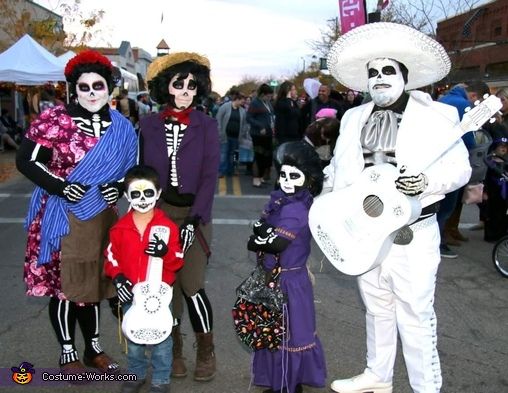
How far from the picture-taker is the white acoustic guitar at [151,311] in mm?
2744

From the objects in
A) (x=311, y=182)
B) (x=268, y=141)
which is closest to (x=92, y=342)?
(x=311, y=182)

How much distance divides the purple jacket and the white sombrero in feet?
2.73

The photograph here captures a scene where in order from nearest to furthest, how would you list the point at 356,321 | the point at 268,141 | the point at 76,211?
1. the point at 76,211
2. the point at 356,321
3. the point at 268,141

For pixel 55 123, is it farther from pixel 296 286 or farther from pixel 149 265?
pixel 296 286

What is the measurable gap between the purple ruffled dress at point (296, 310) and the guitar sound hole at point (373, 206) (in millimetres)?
344

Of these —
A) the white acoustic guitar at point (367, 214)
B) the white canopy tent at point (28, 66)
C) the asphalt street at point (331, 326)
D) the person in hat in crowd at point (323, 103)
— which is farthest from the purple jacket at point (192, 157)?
the white canopy tent at point (28, 66)

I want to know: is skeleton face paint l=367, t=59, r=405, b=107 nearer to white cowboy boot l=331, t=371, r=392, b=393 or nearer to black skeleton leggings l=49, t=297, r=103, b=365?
white cowboy boot l=331, t=371, r=392, b=393

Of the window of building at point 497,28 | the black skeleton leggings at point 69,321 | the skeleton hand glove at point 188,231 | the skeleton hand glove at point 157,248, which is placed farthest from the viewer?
the window of building at point 497,28

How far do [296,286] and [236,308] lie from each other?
354mm

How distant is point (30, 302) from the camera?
4.45 m

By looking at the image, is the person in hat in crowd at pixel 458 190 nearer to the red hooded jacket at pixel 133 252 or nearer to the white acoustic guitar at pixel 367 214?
the white acoustic guitar at pixel 367 214

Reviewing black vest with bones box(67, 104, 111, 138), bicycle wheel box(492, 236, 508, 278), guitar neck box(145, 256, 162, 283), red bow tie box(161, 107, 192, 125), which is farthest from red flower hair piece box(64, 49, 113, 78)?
bicycle wheel box(492, 236, 508, 278)

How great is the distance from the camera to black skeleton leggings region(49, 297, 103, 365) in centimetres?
319

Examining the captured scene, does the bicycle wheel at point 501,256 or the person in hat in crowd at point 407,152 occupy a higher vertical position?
the person in hat in crowd at point 407,152
